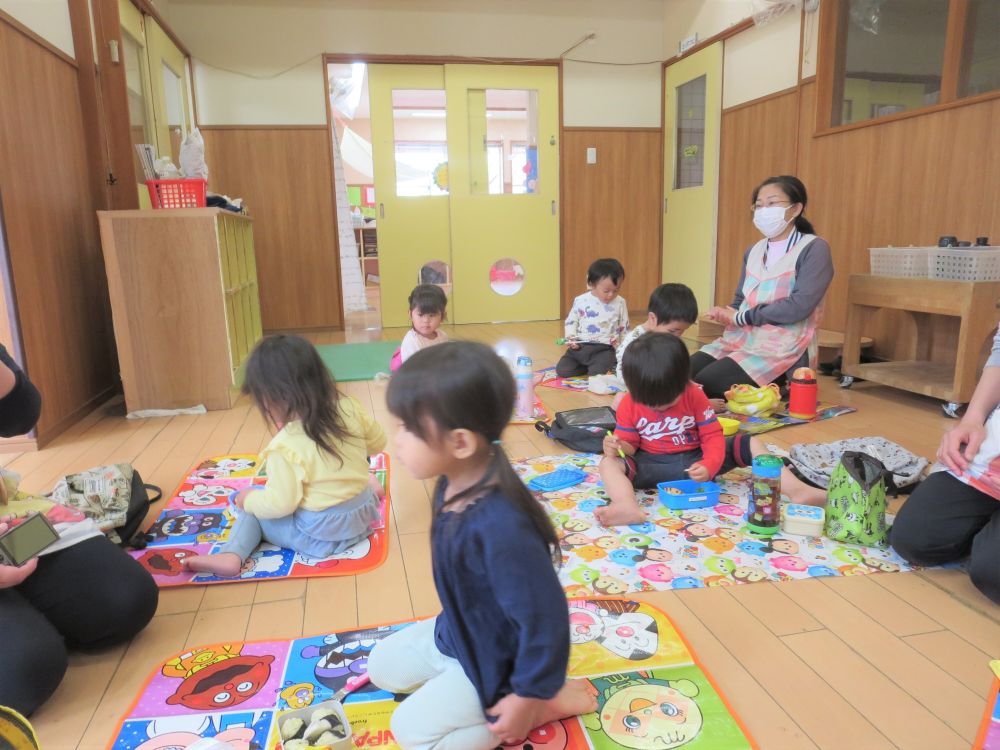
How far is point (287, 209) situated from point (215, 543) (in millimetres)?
4152

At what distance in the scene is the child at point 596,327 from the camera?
3719mm

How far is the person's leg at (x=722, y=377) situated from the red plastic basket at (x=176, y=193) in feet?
8.33

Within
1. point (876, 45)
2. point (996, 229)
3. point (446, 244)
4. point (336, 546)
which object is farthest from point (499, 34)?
point (336, 546)

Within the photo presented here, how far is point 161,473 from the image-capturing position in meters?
2.42

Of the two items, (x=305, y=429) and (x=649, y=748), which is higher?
(x=305, y=429)

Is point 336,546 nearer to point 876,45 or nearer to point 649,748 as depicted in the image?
point 649,748

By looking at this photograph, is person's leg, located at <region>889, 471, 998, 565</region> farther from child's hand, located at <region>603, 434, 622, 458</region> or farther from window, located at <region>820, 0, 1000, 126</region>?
window, located at <region>820, 0, 1000, 126</region>

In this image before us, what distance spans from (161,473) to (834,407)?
2747mm

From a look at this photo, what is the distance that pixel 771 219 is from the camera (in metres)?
3.10

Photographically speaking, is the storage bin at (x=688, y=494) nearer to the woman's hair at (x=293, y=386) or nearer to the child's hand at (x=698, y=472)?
the child's hand at (x=698, y=472)

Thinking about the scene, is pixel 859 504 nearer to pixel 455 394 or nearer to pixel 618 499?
pixel 618 499

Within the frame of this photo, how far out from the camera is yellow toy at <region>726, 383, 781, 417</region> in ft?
9.51

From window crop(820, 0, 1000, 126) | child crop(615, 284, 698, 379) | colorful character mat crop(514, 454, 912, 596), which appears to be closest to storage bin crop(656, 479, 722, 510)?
colorful character mat crop(514, 454, 912, 596)

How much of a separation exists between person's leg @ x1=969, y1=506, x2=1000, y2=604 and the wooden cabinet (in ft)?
9.57
